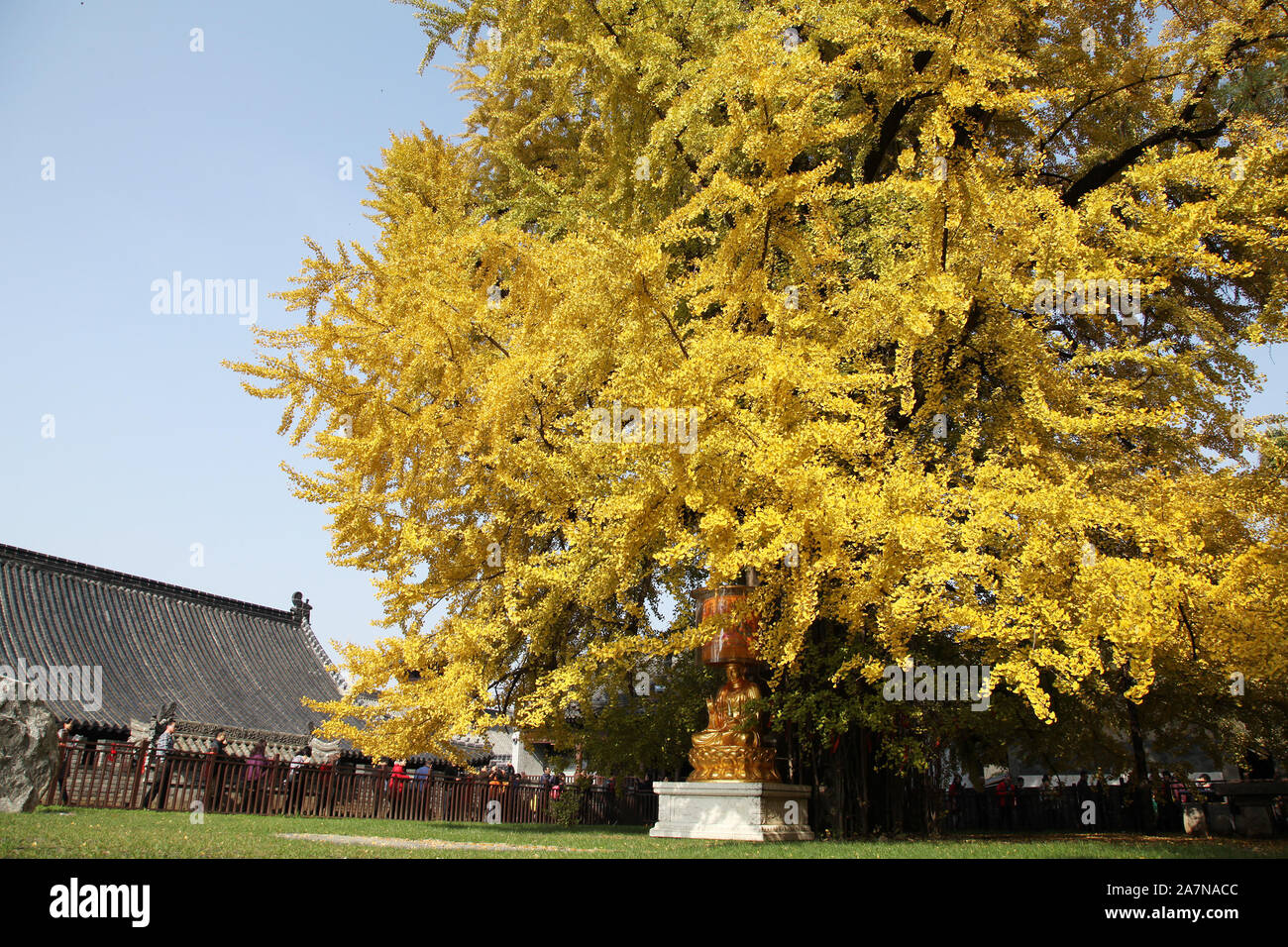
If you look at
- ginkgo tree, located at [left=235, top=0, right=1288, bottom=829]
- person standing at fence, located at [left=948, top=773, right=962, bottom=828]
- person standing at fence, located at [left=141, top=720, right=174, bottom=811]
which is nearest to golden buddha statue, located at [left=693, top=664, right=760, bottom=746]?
ginkgo tree, located at [left=235, top=0, right=1288, bottom=829]

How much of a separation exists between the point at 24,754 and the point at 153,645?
44.3 ft

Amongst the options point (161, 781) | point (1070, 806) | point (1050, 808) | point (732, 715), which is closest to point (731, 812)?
point (732, 715)

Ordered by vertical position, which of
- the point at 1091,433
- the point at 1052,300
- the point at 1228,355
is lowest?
the point at 1091,433

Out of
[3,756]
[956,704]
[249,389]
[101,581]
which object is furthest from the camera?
[101,581]

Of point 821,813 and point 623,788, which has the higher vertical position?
point 821,813

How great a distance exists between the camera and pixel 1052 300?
8531 millimetres

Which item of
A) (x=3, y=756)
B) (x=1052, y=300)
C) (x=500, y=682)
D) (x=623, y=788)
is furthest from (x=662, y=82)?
(x=623, y=788)

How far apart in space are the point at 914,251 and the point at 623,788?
11640 millimetres

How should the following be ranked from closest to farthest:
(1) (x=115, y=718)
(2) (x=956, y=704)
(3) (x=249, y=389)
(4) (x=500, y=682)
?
(2) (x=956, y=704) → (3) (x=249, y=389) → (4) (x=500, y=682) → (1) (x=115, y=718)

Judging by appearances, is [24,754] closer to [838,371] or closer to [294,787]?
[294,787]

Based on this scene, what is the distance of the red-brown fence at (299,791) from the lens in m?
11.4

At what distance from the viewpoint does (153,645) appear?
20.3m

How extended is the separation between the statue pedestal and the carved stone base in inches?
8.3

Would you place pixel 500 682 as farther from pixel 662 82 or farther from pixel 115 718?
pixel 115 718
